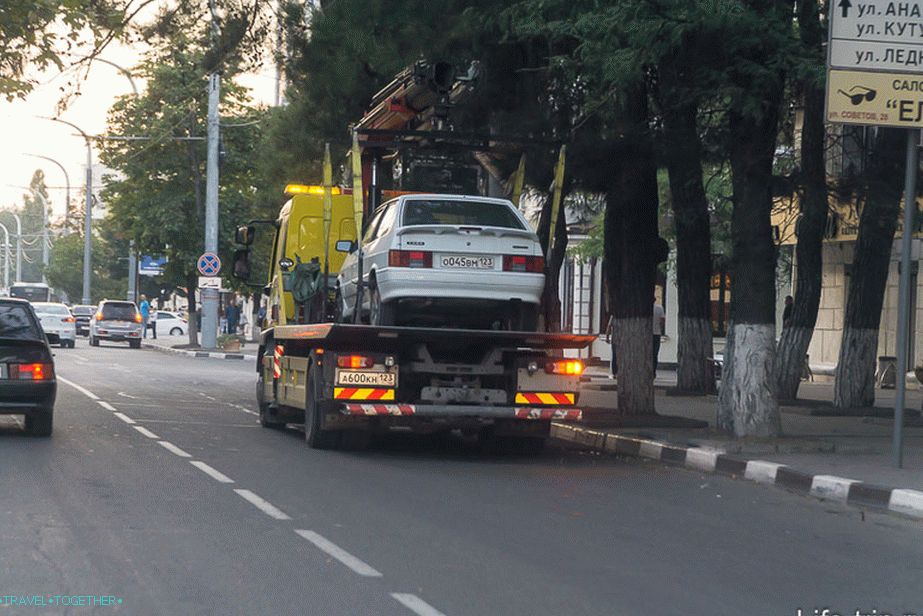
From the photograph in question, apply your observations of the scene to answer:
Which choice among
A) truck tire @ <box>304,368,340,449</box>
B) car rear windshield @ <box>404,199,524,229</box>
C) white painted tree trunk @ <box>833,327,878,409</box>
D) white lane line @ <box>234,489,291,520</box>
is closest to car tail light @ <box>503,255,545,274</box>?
car rear windshield @ <box>404,199,524,229</box>

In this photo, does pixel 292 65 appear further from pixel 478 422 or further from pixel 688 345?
pixel 688 345

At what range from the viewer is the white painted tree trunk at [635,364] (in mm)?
19484

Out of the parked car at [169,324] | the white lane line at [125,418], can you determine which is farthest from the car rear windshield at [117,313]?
the white lane line at [125,418]

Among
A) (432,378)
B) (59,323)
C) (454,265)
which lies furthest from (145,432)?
(59,323)

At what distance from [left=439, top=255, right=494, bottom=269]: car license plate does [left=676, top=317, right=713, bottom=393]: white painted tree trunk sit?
1201cm

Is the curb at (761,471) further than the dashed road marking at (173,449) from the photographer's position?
No

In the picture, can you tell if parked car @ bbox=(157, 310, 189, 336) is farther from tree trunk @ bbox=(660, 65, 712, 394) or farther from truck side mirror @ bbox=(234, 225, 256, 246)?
truck side mirror @ bbox=(234, 225, 256, 246)

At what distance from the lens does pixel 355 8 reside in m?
17.7

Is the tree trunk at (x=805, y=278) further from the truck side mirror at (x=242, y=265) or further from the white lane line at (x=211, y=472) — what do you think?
the white lane line at (x=211, y=472)

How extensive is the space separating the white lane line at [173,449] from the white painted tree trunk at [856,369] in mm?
10736

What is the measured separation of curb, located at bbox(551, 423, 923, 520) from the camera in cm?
1223

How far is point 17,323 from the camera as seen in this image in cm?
1722

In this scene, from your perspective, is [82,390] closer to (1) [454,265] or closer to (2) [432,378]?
(2) [432,378]

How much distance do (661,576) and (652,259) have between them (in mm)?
11489
